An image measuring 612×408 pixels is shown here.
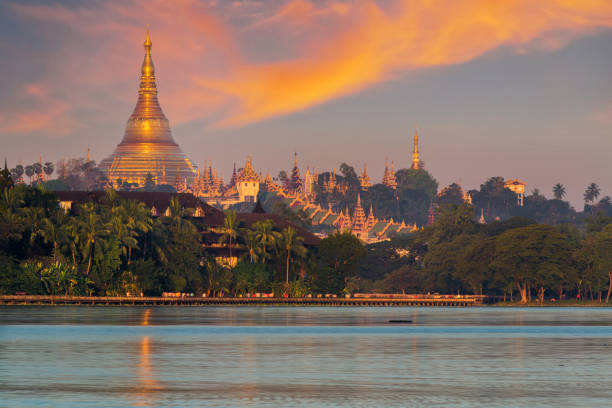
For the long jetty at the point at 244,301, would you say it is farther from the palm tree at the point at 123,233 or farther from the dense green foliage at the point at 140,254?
the palm tree at the point at 123,233

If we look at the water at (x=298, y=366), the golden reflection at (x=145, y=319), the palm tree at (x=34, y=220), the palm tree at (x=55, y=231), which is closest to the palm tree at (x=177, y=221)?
the palm tree at (x=55, y=231)

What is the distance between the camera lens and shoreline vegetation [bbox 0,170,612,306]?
118m

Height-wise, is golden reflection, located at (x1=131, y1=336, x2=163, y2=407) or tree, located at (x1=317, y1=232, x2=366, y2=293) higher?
tree, located at (x1=317, y1=232, x2=366, y2=293)

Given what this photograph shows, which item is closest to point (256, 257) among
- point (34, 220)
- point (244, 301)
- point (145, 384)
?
point (244, 301)

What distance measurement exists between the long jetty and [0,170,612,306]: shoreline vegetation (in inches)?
40.7

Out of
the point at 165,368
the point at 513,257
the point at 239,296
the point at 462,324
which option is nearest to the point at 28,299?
the point at 239,296

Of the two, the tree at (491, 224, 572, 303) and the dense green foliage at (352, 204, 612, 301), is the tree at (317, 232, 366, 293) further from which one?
the tree at (491, 224, 572, 303)

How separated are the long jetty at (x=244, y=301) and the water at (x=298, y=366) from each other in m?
33.3

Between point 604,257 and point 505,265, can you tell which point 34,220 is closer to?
point 505,265

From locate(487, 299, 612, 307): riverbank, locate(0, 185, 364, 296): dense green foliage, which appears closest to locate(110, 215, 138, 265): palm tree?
locate(0, 185, 364, 296): dense green foliage

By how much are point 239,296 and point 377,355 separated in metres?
87.3

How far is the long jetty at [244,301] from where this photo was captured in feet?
384

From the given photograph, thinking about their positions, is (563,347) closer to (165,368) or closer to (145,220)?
(165,368)

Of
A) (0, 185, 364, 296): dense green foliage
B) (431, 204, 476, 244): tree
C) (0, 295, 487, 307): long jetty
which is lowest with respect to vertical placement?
(0, 295, 487, 307): long jetty
